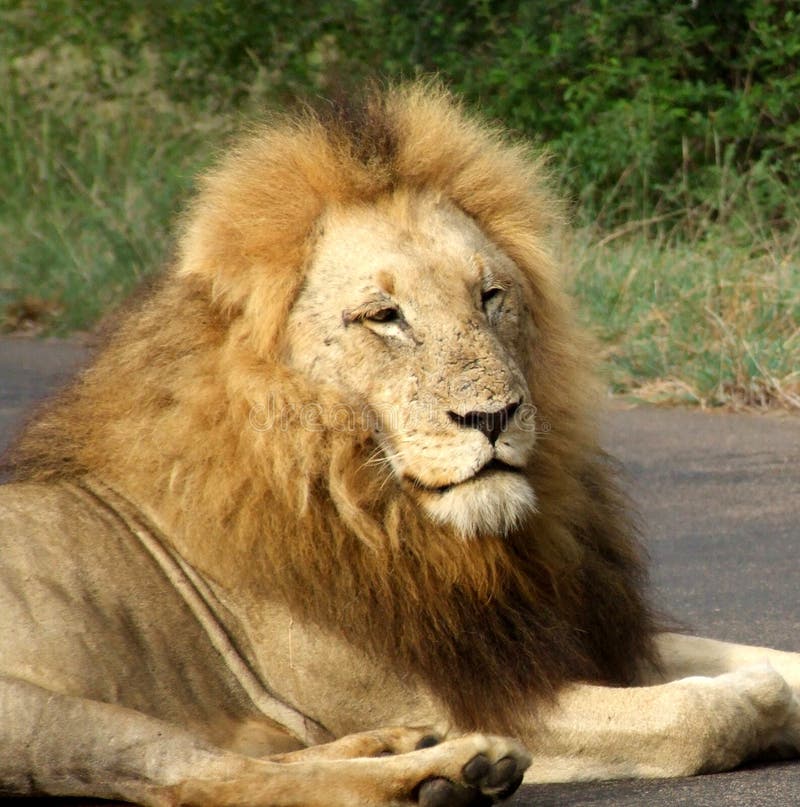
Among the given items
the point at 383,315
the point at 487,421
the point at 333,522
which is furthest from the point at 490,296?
the point at 333,522

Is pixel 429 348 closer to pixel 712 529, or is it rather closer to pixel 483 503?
pixel 483 503

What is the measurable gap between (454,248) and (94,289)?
889 cm

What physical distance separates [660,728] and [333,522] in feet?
2.43

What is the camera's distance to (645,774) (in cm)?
314

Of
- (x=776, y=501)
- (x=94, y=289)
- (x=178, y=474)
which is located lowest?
(x=94, y=289)

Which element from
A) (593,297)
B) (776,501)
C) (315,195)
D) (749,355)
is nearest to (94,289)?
(593,297)

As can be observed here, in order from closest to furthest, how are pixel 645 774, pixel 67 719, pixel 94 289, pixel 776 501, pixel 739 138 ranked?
pixel 67 719
pixel 645 774
pixel 776 501
pixel 94 289
pixel 739 138

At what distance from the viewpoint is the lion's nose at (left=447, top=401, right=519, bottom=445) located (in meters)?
3.05

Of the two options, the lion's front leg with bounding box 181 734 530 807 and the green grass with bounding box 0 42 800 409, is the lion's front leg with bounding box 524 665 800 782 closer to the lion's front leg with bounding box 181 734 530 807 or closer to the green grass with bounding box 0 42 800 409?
the lion's front leg with bounding box 181 734 530 807

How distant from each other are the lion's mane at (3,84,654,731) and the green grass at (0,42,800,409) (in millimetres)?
910

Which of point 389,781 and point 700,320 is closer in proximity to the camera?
point 389,781

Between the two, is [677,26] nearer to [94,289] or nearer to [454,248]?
[94,289]

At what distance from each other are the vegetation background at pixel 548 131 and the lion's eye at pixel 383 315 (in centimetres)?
534

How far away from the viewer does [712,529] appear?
6035 mm
